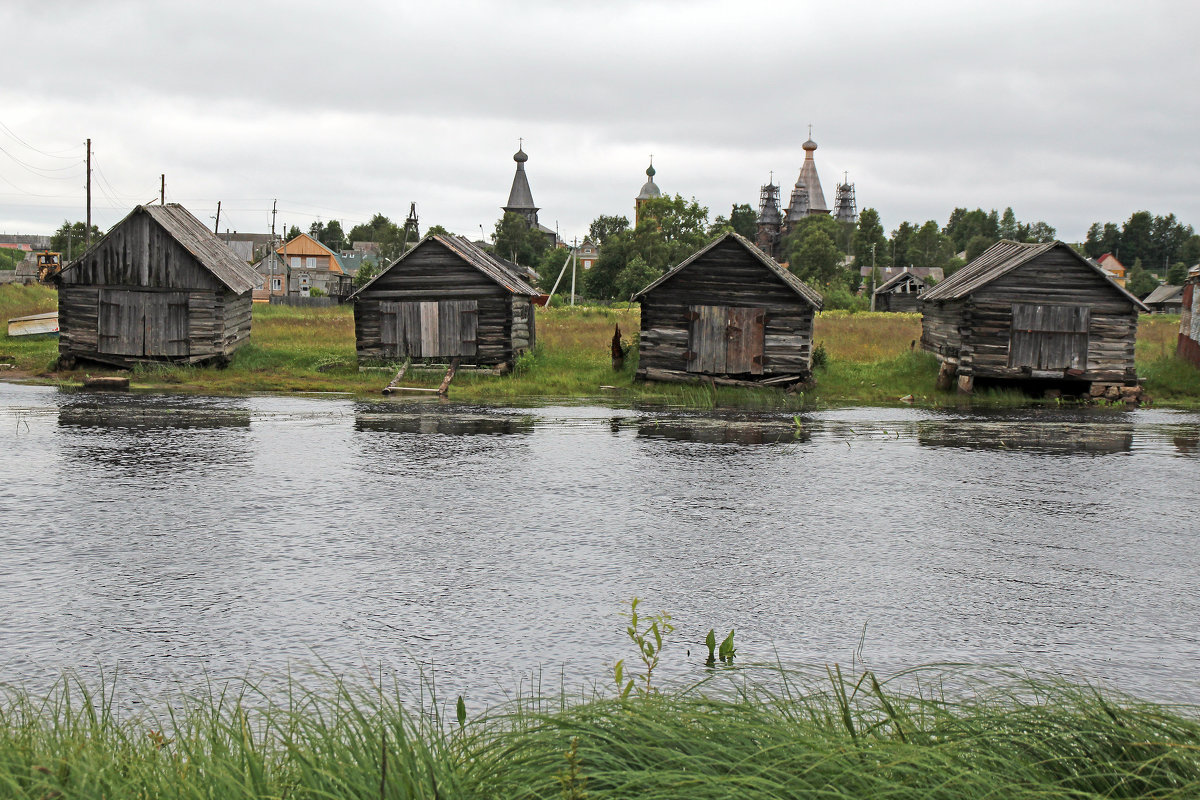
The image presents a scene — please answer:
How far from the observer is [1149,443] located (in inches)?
714

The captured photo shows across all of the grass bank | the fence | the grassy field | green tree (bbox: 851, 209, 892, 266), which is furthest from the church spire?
the grass bank

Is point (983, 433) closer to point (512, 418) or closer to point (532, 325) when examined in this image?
point (512, 418)

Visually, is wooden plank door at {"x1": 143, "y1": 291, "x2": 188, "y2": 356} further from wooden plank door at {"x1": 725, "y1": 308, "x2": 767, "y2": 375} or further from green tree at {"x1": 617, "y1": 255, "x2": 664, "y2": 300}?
green tree at {"x1": 617, "y1": 255, "x2": 664, "y2": 300}

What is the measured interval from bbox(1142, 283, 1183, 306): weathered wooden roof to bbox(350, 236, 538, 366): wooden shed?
281 feet

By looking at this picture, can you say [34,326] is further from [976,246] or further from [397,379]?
[976,246]

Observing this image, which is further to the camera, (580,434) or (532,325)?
(532,325)

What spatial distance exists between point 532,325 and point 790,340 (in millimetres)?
A: 9582

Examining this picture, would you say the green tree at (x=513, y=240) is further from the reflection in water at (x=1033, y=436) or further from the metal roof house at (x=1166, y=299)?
the reflection in water at (x=1033, y=436)

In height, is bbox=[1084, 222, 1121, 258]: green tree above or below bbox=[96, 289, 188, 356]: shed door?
above

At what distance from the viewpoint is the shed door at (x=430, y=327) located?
2852cm

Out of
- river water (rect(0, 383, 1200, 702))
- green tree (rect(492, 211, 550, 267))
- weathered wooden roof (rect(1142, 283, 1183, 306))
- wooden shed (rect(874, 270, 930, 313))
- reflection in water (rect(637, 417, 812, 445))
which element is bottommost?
river water (rect(0, 383, 1200, 702))

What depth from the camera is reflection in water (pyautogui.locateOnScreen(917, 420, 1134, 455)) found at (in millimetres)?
17234

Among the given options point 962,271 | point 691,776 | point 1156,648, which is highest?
point 962,271

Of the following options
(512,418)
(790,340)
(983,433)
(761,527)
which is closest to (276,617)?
(761,527)
